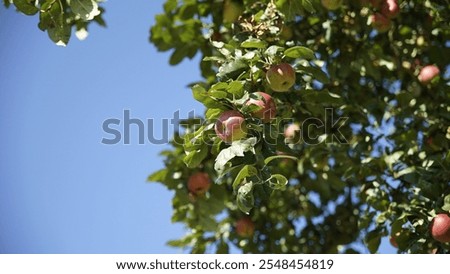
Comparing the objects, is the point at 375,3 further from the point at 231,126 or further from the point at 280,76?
the point at 231,126

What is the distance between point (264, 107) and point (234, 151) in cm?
24

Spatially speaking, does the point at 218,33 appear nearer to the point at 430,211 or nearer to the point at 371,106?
the point at 371,106

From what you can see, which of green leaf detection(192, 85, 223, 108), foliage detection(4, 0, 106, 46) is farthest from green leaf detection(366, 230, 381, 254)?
foliage detection(4, 0, 106, 46)

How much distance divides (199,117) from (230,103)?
4.49ft

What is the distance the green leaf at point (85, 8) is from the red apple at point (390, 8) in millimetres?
1532

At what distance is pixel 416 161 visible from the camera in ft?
12.1

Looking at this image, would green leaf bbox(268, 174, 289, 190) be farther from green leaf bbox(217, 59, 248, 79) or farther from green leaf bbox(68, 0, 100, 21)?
green leaf bbox(68, 0, 100, 21)

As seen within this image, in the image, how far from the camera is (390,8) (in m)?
3.70

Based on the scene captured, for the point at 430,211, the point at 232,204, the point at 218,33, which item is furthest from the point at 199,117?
the point at 430,211

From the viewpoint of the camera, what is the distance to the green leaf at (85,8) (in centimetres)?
306

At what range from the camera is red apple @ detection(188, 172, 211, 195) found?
13.5ft

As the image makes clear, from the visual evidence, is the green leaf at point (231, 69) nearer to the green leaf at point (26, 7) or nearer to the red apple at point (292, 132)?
the green leaf at point (26, 7)

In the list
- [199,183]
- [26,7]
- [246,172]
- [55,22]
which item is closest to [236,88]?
[246,172]

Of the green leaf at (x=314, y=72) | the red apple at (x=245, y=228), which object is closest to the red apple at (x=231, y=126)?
the green leaf at (x=314, y=72)
